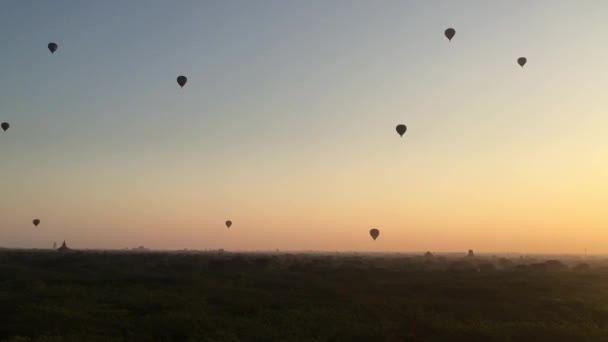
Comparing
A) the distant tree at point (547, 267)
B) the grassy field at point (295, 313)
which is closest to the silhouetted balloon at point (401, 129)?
the grassy field at point (295, 313)

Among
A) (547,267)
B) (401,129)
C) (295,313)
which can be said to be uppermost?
(401,129)

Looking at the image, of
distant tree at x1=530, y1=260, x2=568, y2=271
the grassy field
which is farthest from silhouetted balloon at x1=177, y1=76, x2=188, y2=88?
distant tree at x1=530, y1=260, x2=568, y2=271

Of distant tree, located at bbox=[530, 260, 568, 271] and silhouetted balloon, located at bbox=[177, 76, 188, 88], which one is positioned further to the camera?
distant tree, located at bbox=[530, 260, 568, 271]

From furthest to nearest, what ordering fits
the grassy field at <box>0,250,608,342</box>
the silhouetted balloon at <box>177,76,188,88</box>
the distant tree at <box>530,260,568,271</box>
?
the distant tree at <box>530,260,568,271</box> → the silhouetted balloon at <box>177,76,188,88</box> → the grassy field at <box>0,250,608,342</box>

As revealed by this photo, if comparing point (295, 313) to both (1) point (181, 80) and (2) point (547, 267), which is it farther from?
(2) point (547, 267)

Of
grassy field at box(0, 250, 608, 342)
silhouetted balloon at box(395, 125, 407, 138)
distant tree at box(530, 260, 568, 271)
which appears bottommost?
grassy field at box(0, 250, 608, 342)

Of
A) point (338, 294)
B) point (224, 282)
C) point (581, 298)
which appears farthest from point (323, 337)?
point (224, 282)

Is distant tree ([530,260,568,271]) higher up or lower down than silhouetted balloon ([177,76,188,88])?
lower down

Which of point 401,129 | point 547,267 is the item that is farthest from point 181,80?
point 547,267

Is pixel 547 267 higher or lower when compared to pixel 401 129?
lower

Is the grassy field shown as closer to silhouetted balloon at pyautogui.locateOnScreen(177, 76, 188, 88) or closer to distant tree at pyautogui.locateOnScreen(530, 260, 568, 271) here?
silhouetted balloon at pyautogui.locateOnScreen(177, 76, 188, 88)

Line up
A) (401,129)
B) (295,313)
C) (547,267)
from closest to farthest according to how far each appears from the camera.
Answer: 1. (295,313)
2. (401,129)
3. (547,267)
